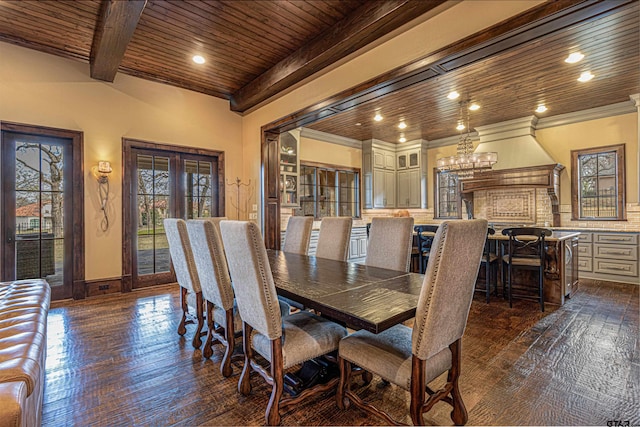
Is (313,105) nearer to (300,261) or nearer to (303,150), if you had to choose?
(300,261)

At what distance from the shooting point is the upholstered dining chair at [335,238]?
309cm

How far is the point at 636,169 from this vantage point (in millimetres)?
5035

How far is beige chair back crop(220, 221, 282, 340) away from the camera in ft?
5.14

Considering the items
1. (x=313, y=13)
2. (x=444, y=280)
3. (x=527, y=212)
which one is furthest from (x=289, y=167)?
(x=527, y=212)

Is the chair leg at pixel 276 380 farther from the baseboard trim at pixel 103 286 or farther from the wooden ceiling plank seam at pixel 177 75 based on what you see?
the wooden ceiling plank seam at pixel 177 75

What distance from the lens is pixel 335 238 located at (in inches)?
125

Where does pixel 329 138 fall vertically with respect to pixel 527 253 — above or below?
above

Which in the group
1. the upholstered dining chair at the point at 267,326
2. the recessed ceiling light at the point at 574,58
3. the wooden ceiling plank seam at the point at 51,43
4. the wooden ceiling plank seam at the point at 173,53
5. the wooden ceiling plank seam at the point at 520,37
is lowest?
the upholstered dining chair at the point at 267,326

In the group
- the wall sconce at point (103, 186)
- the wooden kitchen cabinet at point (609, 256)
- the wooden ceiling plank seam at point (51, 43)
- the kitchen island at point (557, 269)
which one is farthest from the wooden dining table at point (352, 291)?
the wooden kitchen cabinet at point (609, 256)

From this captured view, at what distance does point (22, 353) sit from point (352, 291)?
1.59m

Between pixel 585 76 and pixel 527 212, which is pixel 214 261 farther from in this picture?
pixel 527 212

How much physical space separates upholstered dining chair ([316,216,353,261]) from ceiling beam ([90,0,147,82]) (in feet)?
8.31

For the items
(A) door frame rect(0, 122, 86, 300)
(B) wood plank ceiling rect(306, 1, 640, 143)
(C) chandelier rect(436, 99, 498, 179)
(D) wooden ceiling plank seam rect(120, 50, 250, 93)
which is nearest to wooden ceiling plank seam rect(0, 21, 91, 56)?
(D) wooden ceiling plank seam rect(120, 50, 250, 93)

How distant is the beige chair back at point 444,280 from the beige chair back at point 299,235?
2.14 m
